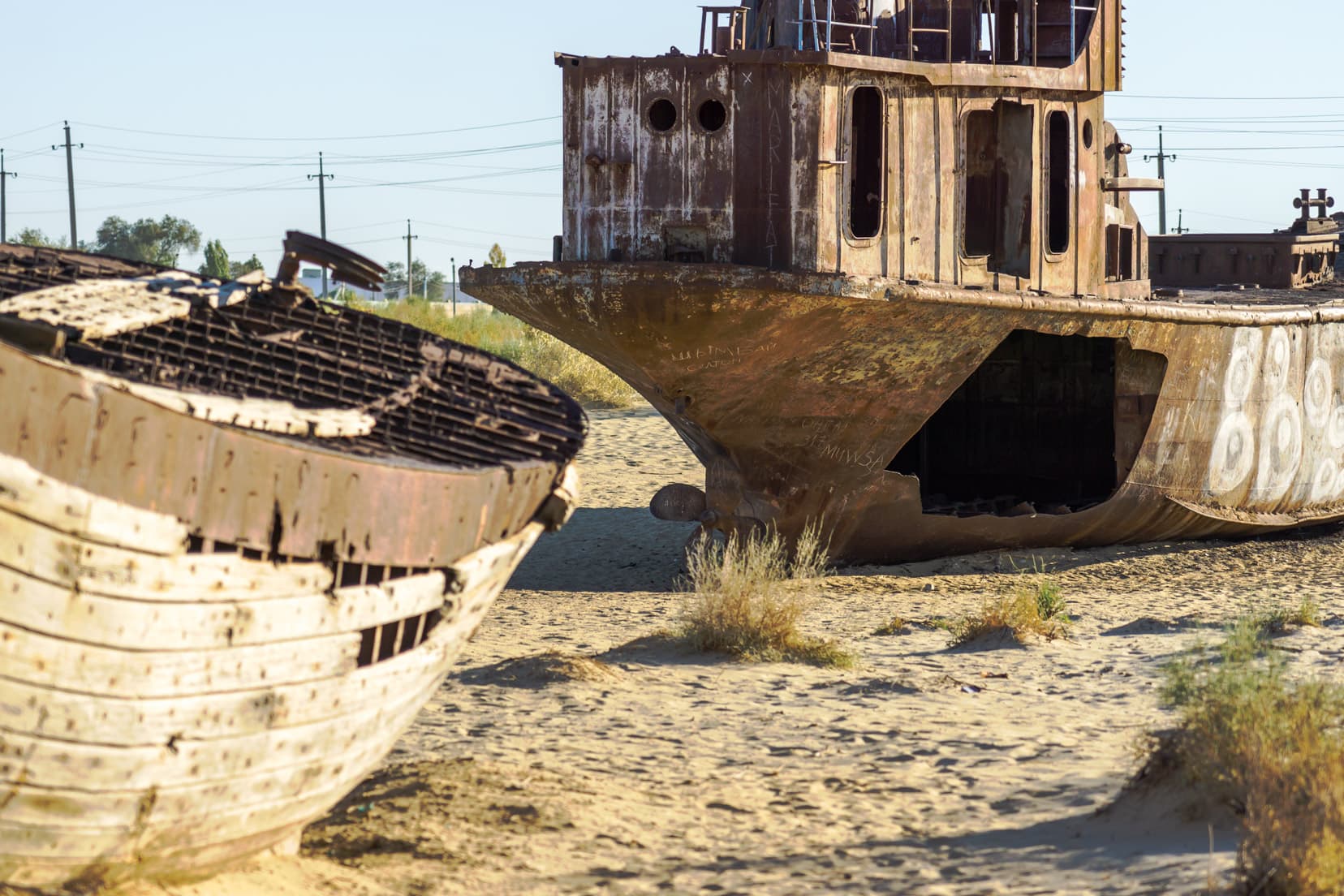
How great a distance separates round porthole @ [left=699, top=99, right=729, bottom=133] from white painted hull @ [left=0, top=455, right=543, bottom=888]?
674cm

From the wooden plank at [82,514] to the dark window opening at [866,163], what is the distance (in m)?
7.97

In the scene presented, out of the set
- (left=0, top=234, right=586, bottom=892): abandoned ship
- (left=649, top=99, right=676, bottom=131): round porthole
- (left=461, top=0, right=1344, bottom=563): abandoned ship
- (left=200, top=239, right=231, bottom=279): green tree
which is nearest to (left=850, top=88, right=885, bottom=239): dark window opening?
(left=461, top=0, right=1344, bottom=563): abandoned ship

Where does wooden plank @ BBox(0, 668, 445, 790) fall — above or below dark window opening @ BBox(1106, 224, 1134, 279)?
below

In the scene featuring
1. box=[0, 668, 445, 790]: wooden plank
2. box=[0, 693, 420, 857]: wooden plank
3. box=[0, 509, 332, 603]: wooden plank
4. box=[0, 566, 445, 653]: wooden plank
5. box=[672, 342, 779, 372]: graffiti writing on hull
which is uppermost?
box=[672, 342, 779, 372]: graffiti writing on hull

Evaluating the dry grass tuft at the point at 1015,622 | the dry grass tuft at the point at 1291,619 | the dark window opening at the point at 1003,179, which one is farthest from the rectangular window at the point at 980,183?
the dry grass tuft at the point at 1291,619

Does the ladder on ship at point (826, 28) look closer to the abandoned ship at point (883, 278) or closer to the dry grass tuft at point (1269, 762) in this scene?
the abandoned ship at point (883, 278)

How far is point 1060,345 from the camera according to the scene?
53.7 ft

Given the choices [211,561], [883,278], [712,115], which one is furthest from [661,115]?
[211,561]

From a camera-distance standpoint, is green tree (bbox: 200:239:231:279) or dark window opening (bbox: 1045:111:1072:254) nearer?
dark window opening (bbox: 1045:111:1072:254)

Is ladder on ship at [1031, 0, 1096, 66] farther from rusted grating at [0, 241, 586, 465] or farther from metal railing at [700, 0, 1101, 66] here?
rusted grating at [0, 241, 586, 465]

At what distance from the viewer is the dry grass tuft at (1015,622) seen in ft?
33.4

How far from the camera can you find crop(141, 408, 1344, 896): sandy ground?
229 inches

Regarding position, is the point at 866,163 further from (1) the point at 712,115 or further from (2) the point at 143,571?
(2) the point at 143,571

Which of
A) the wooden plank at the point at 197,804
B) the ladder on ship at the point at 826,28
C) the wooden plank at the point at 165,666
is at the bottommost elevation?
the wooden plank at the point at 197,804
